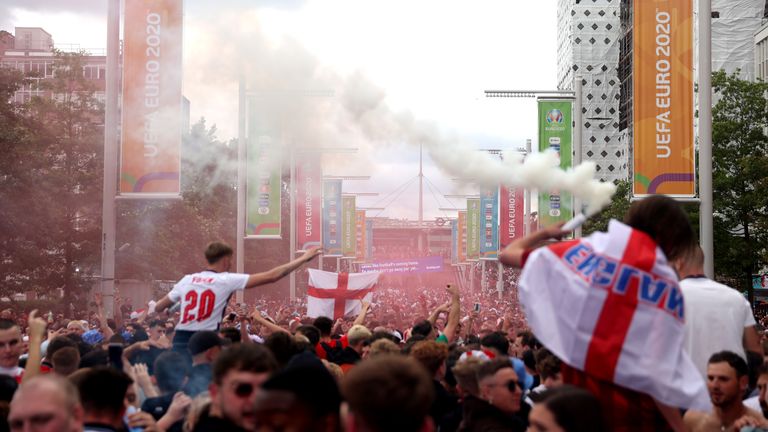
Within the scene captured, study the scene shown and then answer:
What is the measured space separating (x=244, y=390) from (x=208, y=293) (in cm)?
454

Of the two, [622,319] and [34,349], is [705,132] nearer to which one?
[34,349]

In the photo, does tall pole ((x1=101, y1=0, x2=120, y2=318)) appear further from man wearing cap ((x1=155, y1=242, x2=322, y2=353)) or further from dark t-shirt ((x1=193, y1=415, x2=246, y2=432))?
dark t-shirt ((x1=193, y1=415, x2=246, y2=432))

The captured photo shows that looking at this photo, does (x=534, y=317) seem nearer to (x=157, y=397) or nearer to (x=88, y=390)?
(x=88, y=390)

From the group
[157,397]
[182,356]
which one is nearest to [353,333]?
[182,356]

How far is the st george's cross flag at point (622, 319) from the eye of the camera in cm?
444

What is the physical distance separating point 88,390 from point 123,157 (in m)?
16.0

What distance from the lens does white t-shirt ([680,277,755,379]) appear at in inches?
257

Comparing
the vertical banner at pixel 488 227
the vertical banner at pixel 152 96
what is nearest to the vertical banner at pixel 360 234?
the vertical banner at pixel 488 227

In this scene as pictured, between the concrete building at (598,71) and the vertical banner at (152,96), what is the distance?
81473 mm

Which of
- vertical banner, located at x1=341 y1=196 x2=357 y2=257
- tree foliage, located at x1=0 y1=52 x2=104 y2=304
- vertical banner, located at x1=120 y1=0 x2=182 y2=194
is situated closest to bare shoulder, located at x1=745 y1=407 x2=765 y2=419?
vertical banner, located at x1=120 y1=0 x2=182 y2=194

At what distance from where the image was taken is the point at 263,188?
99.3 ft

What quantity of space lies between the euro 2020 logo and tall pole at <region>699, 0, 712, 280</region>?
6.23 m

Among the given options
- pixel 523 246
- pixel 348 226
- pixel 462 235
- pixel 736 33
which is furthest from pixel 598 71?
pixel 523 246

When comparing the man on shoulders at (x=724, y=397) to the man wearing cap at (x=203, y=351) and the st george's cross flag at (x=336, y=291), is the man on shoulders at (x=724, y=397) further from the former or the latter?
the st george's cross flag at (x=336, y=291)
